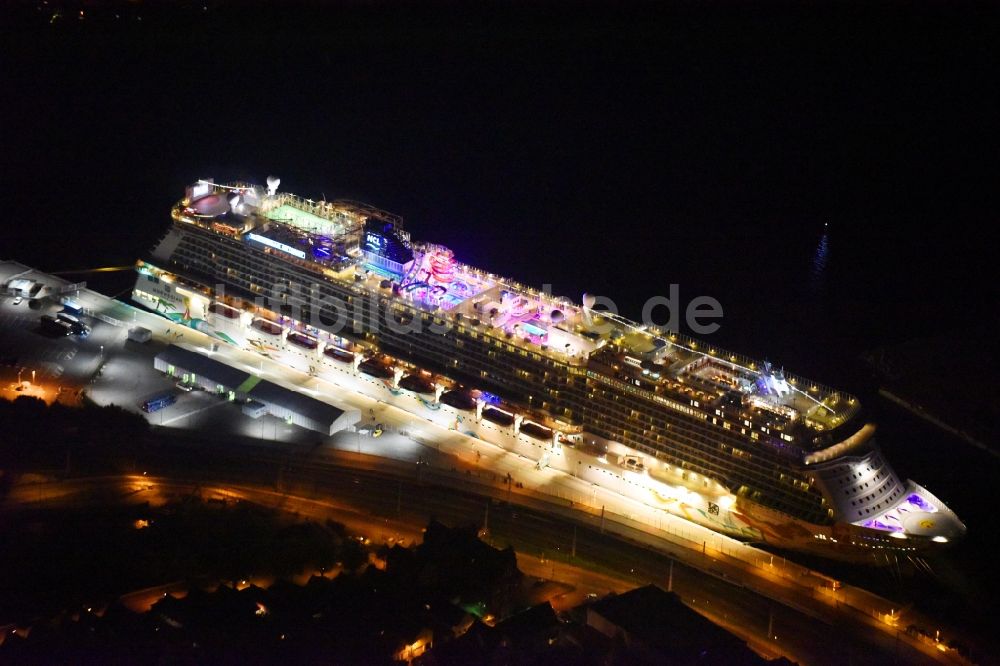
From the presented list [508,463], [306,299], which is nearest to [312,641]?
[508,463]

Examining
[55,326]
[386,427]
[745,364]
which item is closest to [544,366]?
[386,427]

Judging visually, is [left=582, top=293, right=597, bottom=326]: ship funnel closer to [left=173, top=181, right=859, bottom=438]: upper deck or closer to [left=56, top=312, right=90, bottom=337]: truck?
[left=173, top=181, right=859, bottom=438]: upper deck

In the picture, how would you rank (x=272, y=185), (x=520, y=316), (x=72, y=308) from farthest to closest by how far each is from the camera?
(x=72, y=308)
(x=272, y=185)
(x=520, y=316)

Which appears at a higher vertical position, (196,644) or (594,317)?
(594,317)

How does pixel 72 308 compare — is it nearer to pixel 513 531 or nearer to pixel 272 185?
pixel 272 185

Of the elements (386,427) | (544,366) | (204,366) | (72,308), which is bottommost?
(386,427)

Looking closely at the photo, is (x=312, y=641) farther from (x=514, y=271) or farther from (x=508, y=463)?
(x=514, y=271)

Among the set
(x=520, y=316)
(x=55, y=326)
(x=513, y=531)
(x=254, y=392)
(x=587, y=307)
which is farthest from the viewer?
(x=55, y=326)
